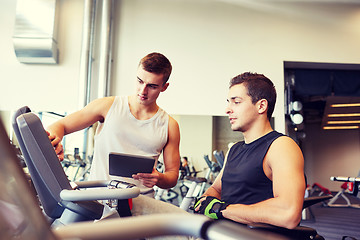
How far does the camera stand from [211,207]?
4.46 feet

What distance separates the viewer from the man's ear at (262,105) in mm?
1587

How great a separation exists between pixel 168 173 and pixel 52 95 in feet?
16.1

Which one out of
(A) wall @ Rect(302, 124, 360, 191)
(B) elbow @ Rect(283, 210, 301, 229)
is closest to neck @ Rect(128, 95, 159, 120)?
(B) elbow @ Rect(283, 210, 301, 229)

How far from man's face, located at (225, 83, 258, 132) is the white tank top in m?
0.41

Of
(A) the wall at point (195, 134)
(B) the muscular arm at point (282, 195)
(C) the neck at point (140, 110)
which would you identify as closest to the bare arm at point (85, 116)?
(C) the neck at point (140, 110)

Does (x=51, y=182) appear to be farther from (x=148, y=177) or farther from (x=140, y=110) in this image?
(x=140, y=110)

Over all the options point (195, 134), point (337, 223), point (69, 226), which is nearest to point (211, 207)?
point (69, 226)

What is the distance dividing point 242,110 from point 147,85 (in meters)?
0.50

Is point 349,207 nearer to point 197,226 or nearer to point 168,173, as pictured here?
point 168,173

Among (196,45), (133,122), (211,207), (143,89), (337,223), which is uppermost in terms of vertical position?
(196,45)

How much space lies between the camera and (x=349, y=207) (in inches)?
298

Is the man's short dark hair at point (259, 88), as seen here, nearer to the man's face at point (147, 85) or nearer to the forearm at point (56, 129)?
the man's face at point (147, 85)

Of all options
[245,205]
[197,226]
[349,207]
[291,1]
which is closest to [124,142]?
[245,205]

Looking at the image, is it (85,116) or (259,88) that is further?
(85,116)
